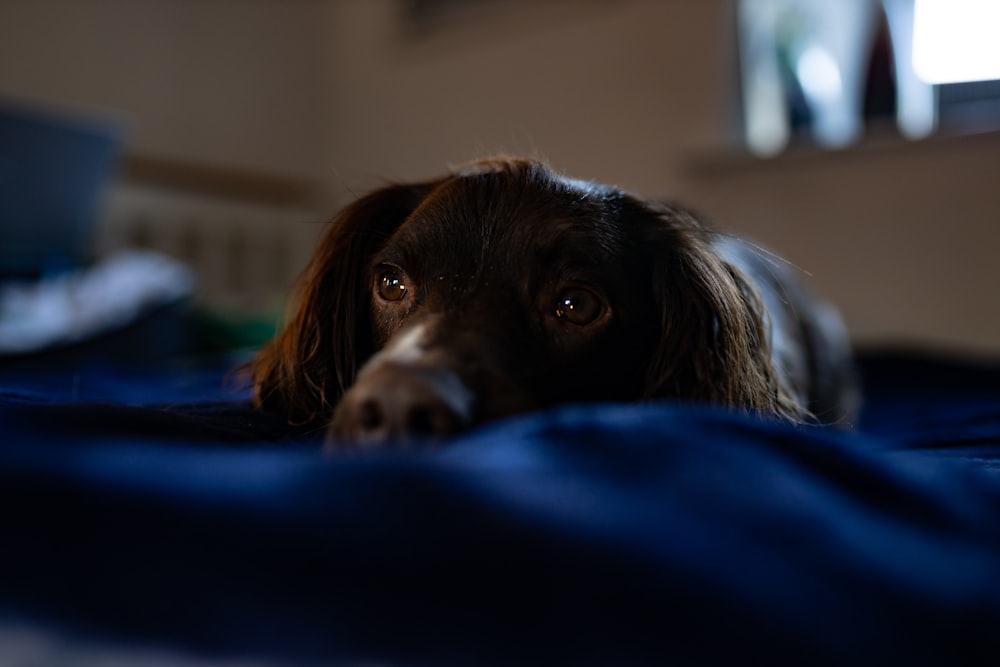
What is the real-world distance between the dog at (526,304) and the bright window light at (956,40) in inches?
84.6

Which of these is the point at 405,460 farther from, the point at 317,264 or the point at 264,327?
the point at 264,327

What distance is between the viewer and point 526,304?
98 centimetres

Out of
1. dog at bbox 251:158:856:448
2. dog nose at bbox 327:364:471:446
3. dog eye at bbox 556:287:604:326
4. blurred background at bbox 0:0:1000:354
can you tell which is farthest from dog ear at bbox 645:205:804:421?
blurred background at bbox 0:0:1000:354

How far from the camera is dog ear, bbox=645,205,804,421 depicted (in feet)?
3.39

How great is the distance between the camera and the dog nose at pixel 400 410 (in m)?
0.63

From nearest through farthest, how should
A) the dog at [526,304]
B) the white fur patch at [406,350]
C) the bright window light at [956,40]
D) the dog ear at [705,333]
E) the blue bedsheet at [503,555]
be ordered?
the blue bedsheet at [503,555] < the white fur patch at [406,350] < the dog at [526,304] < the dog ear at [705,333] < the bright window light at [956,40]

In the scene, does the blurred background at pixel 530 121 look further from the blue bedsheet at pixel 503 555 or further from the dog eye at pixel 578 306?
the blue bedsheet at pixel 503 555

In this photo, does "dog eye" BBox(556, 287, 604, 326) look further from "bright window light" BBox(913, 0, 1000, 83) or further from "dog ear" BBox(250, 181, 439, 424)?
"bright window light" BBox(913, 0, 1000, 83)

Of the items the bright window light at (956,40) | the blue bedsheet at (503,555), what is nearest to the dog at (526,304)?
the blue bedsheet at (503,555)

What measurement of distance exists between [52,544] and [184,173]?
4228mm

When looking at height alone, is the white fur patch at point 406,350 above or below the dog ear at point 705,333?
above

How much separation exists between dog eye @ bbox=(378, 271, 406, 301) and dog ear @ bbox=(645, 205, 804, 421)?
1.15 feet

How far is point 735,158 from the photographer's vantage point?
3.24 metres

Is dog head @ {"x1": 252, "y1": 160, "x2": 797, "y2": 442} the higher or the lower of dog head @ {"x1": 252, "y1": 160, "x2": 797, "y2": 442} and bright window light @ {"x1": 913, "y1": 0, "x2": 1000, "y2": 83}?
the lower
